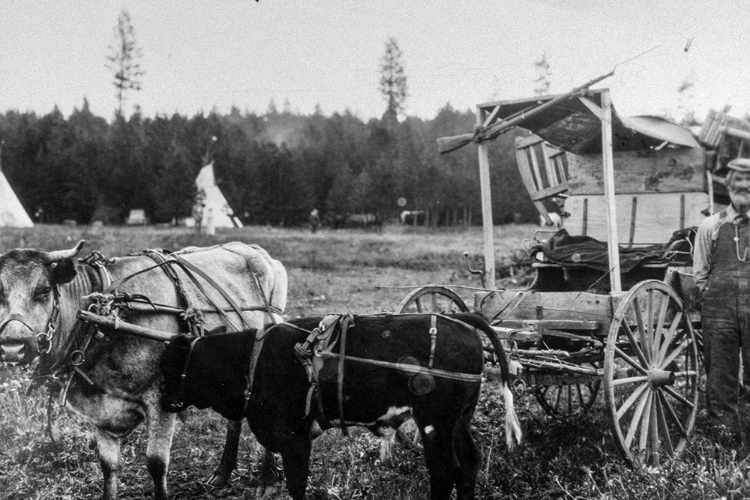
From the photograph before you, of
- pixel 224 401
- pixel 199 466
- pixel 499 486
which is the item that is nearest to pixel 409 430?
pixel 499 486

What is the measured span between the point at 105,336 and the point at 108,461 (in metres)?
0.95

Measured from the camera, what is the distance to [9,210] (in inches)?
1104

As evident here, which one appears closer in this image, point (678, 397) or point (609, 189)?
point (678, 397)

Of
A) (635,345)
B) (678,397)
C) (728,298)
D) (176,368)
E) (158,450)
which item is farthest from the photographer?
(678,397)

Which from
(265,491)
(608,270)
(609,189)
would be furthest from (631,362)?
(265,491)

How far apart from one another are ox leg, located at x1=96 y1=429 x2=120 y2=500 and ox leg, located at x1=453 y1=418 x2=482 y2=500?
8.44ft

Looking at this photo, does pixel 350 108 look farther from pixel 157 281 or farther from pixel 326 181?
pixel 157 281

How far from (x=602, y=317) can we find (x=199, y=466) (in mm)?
3867

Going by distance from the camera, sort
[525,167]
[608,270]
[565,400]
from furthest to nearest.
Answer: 1. [525,167]
2. [565,400]
3. [608,270]

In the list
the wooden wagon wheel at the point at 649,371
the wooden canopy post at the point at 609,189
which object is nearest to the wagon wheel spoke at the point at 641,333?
the wooden wagon wheel at the point at 649,371

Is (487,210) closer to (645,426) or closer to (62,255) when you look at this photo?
(645,426)

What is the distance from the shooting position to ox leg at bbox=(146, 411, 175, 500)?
4.72 m

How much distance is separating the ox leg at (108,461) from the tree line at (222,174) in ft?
123

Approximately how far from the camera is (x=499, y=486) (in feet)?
16.5
